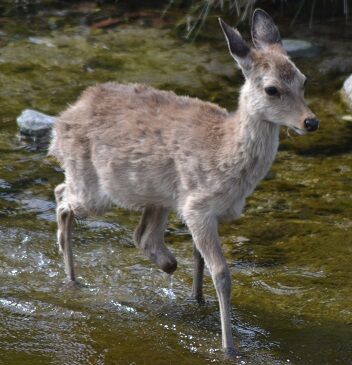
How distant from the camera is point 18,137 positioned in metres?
9.80

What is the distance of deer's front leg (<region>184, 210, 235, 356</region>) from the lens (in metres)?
6.49

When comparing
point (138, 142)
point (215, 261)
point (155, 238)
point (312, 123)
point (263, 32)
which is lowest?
point (155, 238)

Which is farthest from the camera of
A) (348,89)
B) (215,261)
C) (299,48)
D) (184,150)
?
(299,48)

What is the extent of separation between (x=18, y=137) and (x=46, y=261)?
7.38 ft

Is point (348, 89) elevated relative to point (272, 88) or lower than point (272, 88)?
lower

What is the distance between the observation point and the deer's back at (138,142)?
685 cm

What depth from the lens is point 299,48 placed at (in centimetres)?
1185

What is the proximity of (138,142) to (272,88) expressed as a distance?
0.97 meters

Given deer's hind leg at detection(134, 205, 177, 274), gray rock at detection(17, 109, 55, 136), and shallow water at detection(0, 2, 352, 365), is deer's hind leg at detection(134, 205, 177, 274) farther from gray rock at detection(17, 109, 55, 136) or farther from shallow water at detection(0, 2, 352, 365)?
gray rock at detection(17, 109, 55, 136)

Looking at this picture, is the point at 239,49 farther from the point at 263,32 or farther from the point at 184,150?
the point at 184,150

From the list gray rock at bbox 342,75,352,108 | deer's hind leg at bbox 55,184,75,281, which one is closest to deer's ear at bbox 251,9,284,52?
deer's hind leg at bbox 55,184,75,281

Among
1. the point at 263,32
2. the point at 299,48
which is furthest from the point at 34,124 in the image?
the point at 299,48

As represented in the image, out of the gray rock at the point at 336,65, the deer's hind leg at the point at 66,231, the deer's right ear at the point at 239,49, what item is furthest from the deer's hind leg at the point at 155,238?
the gray rock at the point at 336,65

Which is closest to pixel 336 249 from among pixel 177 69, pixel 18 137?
pixel 18 137
